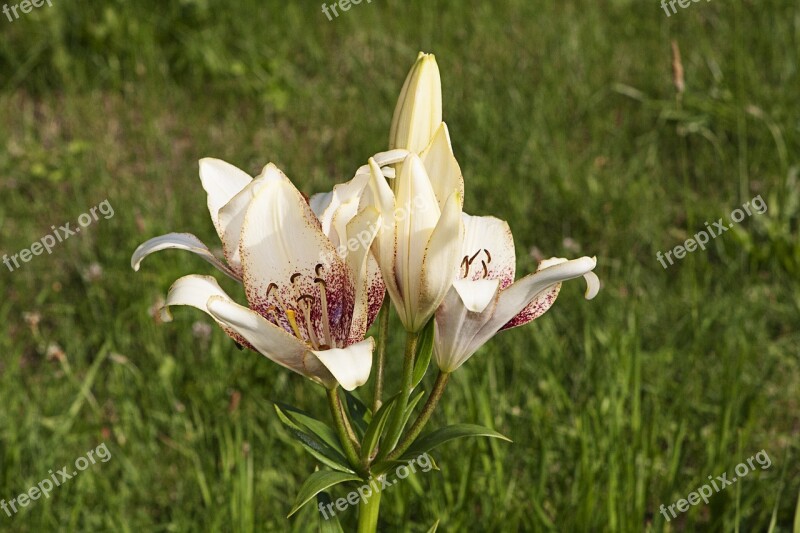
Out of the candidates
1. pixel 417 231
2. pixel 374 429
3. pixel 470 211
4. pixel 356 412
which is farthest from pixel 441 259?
pixel 470 211

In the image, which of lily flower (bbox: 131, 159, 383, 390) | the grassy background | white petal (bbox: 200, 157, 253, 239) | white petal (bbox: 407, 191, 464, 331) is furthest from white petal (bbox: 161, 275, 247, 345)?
the grassy background

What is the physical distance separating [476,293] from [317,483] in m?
0.29

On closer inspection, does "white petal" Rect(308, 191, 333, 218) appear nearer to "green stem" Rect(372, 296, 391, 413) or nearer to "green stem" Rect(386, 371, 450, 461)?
"green stem" Rect(372, 296, 391, 413)

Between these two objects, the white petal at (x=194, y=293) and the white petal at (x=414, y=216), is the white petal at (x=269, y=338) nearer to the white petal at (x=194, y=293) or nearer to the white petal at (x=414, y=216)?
the white petal at (x=194, y=293)

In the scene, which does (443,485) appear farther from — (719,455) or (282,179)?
(282,179)

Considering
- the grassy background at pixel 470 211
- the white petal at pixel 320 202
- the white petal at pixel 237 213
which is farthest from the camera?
the grassy background at pixel 470 211

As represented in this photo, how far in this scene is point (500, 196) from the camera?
3.33 m

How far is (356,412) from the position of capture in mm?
1338

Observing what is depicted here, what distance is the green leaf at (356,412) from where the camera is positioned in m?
1.33

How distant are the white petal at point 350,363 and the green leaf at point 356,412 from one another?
0.27 m

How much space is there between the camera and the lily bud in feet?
3.68

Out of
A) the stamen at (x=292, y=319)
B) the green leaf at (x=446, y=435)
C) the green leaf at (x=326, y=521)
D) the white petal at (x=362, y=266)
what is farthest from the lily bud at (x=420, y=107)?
the green leaf at (x=326, y=521)

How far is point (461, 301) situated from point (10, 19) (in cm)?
375

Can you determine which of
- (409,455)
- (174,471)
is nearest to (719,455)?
(409,455)
